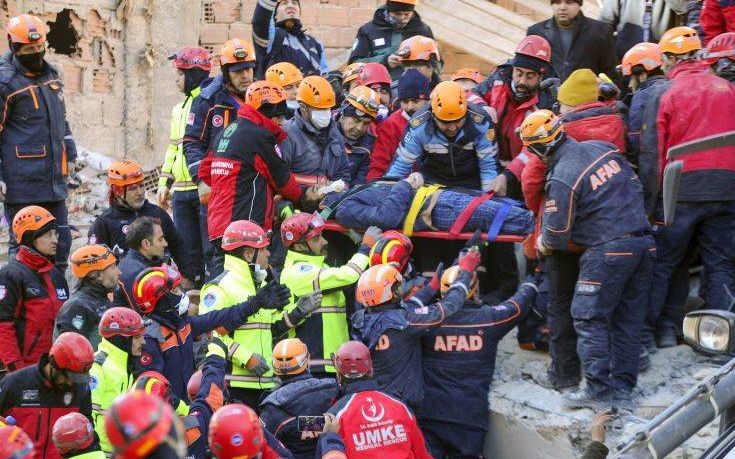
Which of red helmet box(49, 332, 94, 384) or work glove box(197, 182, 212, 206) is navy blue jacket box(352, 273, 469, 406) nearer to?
red helmet box(49, 332, 94, 384)

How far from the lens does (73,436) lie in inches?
291

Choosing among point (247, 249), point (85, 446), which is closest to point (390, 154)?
point (247, 249)

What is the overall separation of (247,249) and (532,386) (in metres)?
2.45

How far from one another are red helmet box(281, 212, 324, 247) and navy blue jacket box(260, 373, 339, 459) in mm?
1586

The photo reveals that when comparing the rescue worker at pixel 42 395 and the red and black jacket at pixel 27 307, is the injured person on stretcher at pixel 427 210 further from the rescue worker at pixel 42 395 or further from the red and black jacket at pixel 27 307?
the rescue worker at pixel 42 395

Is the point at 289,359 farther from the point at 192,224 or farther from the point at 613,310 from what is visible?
the point at 192,224

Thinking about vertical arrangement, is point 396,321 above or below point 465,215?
below

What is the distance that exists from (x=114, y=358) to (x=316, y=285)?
174 cm

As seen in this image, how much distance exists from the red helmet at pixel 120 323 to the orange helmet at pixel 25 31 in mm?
3367

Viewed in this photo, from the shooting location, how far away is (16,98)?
1107cm

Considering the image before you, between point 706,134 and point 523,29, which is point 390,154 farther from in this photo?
point 523,29

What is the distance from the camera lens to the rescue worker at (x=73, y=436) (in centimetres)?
738

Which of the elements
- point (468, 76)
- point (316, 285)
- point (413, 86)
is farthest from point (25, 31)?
point (468, 76)

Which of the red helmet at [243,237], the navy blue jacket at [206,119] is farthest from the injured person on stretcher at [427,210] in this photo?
the navy blue jacket at [206,119]
